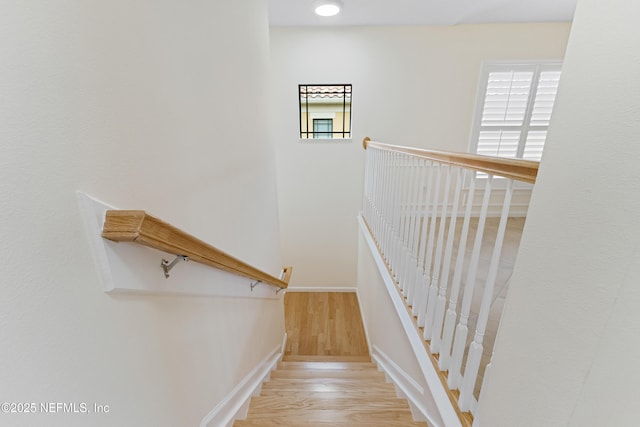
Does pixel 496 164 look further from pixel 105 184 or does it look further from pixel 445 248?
pixel 105 184

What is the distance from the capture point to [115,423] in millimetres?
596

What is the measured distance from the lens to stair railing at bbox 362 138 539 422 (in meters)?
0.87

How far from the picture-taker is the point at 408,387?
5.37ft

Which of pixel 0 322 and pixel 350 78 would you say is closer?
pixel 0 322

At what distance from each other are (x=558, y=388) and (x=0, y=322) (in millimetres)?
946

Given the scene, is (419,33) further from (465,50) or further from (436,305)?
(436,305)

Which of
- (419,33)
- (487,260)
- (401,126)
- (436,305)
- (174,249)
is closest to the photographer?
(174,249)

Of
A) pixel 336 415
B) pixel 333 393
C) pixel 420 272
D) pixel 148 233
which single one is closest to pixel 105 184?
pixel 148 233

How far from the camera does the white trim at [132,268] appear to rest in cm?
53

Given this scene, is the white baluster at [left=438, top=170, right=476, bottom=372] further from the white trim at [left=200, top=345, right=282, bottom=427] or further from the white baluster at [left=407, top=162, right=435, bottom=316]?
the white trim at [left=200, top=345, right=282, bottom=427]

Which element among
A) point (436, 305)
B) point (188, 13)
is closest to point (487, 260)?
point (436, 305)

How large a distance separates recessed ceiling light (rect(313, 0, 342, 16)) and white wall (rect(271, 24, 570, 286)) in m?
0.46

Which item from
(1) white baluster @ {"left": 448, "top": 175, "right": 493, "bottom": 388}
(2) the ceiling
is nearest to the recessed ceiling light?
(2) the ceiling

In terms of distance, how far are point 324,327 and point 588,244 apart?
11.8ft
